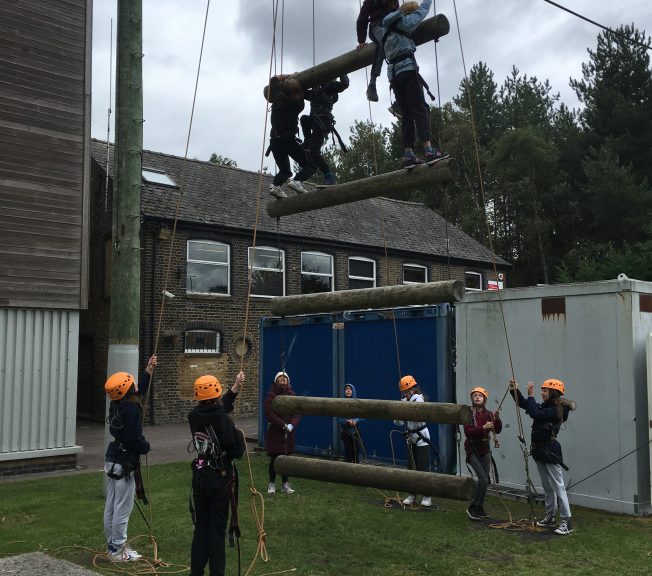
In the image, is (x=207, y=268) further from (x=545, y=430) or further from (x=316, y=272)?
(x=545, y=430)

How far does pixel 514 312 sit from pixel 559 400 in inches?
88.2

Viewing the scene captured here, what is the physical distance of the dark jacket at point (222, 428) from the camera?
6.22m

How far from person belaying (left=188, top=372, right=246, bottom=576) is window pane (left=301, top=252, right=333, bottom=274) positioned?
697 inches

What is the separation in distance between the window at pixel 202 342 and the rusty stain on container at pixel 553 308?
13.0 m

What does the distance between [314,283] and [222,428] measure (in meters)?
18.1

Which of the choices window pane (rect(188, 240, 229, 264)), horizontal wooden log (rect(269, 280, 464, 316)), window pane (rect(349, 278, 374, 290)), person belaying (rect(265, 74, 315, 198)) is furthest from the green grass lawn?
window pane (rect(349, 278, 374, 290))

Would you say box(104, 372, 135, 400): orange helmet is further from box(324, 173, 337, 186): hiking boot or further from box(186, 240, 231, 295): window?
box(186, 240, 231, 295): window

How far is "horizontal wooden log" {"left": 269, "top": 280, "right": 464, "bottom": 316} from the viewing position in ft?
18.1

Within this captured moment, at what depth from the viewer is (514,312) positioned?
10.6m

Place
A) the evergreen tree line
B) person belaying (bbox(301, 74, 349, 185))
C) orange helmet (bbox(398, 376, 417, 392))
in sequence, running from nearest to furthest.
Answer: person belaying (bbox(301, 74, 349, 185))
orange helmet (bbox(398, 376, 417, 392))
the evergreen tree line

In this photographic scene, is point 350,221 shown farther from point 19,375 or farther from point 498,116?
point 498,116

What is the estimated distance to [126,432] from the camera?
6.98m

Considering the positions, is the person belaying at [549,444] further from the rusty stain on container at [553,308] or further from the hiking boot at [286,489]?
the hiking boot at [286,489]

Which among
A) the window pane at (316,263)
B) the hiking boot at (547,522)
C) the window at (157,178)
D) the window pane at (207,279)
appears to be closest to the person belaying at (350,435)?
the hiking boot at (547,522)
